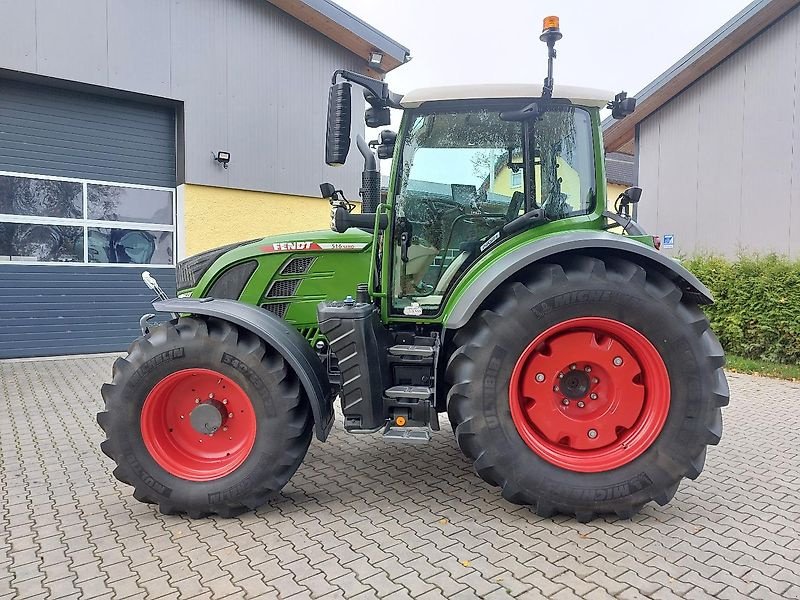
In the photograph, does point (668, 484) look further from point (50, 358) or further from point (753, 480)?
point (50, 358)

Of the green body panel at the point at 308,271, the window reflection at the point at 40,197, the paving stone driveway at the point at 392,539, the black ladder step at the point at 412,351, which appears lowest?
the paving stone driveway at the point at 392,539

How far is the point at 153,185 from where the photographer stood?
8938 mm

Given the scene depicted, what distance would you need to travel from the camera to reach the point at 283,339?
9.90ft

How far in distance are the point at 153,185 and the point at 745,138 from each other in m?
9.93

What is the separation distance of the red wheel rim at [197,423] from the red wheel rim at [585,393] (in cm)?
152

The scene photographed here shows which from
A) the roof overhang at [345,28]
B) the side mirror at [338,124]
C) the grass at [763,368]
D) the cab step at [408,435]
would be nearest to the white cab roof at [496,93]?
the side mirror at [338,124]

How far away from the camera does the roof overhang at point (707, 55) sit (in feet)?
28.5

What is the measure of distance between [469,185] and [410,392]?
129 centimetres

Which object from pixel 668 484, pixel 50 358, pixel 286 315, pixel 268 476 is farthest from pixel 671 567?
pixel 50 358

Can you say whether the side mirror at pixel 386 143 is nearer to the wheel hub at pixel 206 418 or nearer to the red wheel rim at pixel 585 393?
the red wheel rim at pixel 585 393

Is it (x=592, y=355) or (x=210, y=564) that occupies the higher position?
(x=592, y=355)

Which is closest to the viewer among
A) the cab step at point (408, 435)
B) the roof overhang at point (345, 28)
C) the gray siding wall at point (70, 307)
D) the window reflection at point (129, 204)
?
the cab step at point (408, 435)

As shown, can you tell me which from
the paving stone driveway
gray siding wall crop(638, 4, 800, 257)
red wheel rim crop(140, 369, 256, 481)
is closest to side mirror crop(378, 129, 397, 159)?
red wheel rim crop(140, 369, 256, 481)

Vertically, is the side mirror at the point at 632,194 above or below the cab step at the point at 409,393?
above
